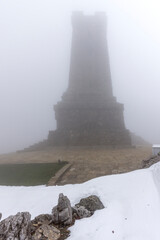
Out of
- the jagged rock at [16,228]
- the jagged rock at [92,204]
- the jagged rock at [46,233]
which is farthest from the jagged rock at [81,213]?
the jagged rock at [16,228]

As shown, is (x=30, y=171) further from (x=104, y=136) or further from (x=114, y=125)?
(x=114, y=125)

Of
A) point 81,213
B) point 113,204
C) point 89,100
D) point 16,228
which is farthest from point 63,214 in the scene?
point 89,100

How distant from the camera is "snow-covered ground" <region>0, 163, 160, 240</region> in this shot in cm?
348

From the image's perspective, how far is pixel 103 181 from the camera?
6.29 meters

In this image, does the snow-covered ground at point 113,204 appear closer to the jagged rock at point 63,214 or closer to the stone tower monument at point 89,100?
the jagged rock at point 63,214

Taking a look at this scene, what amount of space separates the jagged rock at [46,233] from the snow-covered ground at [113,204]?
290mm

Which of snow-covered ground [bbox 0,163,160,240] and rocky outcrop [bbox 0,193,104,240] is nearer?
rocky outcrop [bbox 0,193,104,240]

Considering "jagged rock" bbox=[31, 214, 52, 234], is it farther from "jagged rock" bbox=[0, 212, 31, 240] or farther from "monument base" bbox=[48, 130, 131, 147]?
"monument base" bbox=[48, 130, 131, 147]

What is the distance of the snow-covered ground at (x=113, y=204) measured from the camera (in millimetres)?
3480

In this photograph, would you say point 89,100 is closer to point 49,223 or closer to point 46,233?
point 49,223

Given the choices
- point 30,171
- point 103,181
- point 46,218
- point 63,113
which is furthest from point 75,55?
point 46,218

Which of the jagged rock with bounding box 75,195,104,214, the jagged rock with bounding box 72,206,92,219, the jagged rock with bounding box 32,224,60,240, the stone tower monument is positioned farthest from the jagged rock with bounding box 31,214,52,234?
the stone tower monument

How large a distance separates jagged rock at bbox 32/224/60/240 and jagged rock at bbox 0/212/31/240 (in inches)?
6.5

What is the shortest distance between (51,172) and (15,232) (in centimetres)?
593
